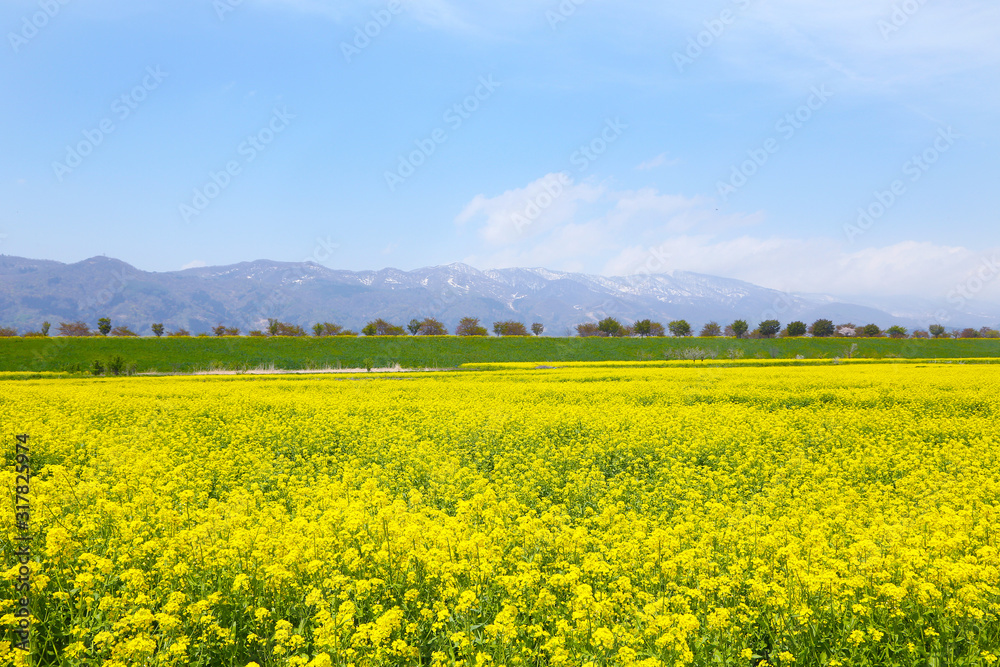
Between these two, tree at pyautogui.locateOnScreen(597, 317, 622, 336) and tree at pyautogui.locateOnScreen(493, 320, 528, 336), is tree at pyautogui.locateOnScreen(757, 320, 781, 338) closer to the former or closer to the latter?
tree at pyautogui.locateOnScreen(597, 317, 622, 336)

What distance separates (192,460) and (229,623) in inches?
364

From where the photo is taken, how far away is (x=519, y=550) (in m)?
7.17

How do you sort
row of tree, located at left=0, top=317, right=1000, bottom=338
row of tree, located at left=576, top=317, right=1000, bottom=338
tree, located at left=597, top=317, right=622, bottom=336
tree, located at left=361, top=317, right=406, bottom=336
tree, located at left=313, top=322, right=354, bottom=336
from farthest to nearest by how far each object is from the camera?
tree, located at left=597, top=317, right=622, bottom=336 → row of tree, located at left=576, top=317, right=1000, bottom=338 → row of tree, located at left=0, top=317, right=1000, bottom=338 → tree, located at left=361, top=317, right=406, bottom=336 → tree, located at left=313, top=322, right=354, bottom=336

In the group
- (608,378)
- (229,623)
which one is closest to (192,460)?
(229,623)

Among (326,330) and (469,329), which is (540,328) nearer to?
(469,329)

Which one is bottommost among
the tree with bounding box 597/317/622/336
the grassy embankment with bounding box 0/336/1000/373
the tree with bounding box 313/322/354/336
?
the grassy embankment with bounding box 0/336/1000/373

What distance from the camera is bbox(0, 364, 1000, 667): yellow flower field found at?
527 cm

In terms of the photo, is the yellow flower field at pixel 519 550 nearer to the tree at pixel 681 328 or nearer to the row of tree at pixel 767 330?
the row of tree at pixel 767 330

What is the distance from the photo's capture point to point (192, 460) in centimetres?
1354

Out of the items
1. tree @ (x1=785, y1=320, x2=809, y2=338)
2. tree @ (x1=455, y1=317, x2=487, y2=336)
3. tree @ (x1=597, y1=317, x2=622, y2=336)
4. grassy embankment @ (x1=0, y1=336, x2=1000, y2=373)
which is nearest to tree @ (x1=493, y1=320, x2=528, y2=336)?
tree @ (x1=455, y1=317, x2=487, y2=336)

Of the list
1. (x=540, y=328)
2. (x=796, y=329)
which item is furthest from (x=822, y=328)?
(x=540, y=328)

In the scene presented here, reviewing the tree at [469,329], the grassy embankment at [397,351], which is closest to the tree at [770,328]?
the grassy embankment at [397,351]

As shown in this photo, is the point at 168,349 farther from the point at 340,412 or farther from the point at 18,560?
the point at 18,560

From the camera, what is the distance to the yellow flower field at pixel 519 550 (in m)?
5.27
